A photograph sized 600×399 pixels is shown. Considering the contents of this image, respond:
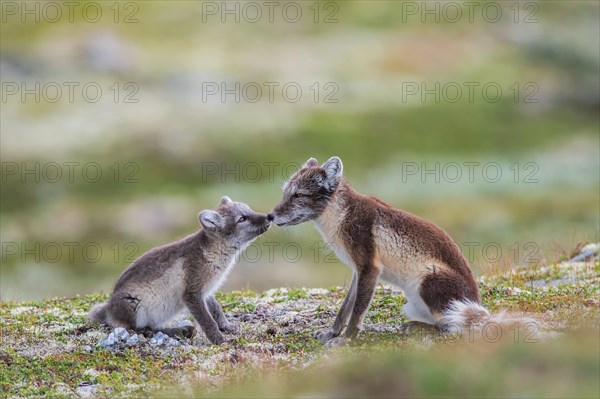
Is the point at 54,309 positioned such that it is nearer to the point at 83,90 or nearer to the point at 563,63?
the point at 83,90

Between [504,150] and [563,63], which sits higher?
[563,63]

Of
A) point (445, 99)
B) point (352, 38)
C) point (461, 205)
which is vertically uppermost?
point (352, 38)

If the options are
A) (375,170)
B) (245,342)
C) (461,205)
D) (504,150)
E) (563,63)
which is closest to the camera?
(245,342)

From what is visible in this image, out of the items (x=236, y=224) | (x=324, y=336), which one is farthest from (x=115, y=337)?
(x=324, y=336)

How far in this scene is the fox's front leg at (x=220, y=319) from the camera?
16266mm

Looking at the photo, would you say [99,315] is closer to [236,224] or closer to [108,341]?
[108,341]

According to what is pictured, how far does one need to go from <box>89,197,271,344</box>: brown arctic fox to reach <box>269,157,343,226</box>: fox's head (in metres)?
1.24

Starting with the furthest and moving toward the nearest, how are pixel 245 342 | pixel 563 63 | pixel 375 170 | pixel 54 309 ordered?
pixel 563 63
pixel 375 170
pixel 54 309
pixel 245 342

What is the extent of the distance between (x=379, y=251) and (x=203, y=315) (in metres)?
3.60

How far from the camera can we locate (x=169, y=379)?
1309cm

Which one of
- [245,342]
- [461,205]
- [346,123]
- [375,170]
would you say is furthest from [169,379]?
[346,123]

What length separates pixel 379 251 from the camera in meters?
14.6

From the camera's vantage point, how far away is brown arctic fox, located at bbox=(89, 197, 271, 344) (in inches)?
628

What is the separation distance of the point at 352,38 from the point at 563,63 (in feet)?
63.7
